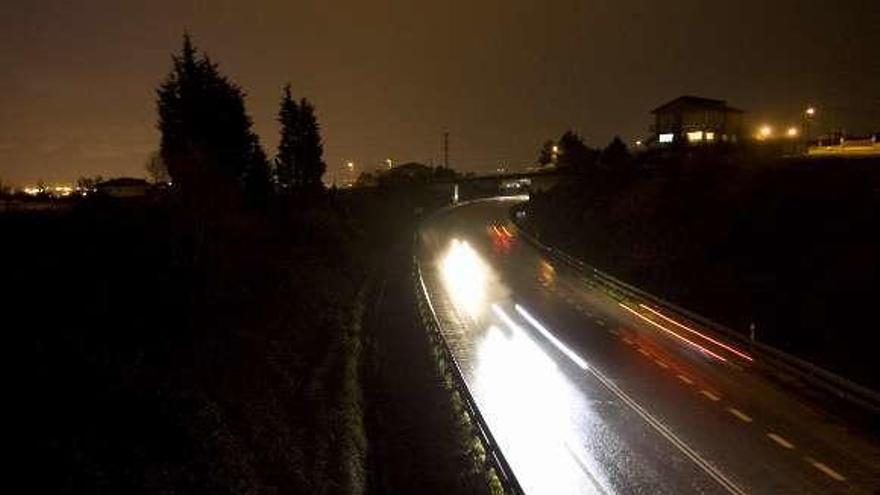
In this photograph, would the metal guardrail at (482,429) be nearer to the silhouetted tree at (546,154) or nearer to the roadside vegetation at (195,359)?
the roadside vegetation at (195,359)

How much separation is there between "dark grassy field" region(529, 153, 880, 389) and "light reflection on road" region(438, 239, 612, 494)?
8991 mm

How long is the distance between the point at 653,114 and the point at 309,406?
94152 millimetres

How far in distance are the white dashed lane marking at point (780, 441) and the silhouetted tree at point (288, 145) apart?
256 feet

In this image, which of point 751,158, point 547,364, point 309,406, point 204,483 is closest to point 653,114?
point 751,158

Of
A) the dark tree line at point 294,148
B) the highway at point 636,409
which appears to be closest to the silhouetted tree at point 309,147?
the dark tree line at point 294,148

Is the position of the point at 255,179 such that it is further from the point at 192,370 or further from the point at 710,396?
the point at 710,396

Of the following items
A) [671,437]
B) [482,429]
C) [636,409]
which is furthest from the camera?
[636,409]

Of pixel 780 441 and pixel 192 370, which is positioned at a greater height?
pixel 192 370

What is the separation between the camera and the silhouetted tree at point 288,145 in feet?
302

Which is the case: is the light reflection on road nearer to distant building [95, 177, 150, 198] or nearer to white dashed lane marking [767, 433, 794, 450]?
white dashed lane marking [767, 433, 794, 450]

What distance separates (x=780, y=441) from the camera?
1962cm

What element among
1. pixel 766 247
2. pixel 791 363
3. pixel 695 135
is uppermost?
pixel 695 135

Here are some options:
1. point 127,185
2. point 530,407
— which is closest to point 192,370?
point 530,407

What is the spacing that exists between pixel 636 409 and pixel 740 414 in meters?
3.00
